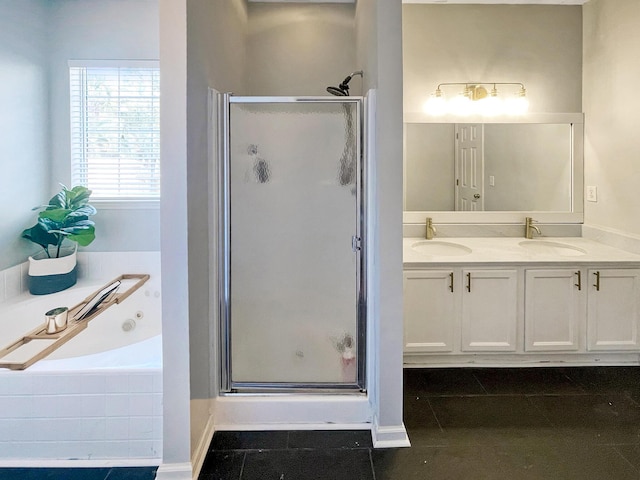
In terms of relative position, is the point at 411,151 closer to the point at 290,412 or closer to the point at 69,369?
the point at 290,412

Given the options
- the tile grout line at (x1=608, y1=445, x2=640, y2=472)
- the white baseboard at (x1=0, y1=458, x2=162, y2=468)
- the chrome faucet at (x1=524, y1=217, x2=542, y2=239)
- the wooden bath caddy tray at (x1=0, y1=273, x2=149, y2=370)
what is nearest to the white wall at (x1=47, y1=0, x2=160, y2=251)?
the wooden bath caddy tray at (x1=0, y1=273, x2=149, y2=370)

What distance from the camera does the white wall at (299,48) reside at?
3.04 metres

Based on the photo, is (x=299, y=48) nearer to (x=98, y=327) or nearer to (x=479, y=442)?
(x=98, y=327)

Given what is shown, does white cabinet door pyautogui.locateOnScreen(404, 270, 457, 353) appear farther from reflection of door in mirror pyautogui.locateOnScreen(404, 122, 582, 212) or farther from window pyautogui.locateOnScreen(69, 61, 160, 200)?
window pyautogui.locateOnScreen(69, 61, 160, 200)

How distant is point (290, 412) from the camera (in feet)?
7.43

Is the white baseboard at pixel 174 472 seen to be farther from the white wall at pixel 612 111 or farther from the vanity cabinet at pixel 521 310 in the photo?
the white wall at pixel 612 111

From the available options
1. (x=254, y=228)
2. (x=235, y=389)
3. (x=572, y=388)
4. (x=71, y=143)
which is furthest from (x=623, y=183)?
(x=71, y=143)

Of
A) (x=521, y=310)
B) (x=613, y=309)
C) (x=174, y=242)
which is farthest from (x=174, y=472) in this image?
(x=613, y=309)

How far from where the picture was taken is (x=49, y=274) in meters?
2.92

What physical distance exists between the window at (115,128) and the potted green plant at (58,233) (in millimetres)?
247

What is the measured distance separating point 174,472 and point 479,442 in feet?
4.59

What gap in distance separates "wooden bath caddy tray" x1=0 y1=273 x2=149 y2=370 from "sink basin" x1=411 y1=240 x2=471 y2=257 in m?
2.02

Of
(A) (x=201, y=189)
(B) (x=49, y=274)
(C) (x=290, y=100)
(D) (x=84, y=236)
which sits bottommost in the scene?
(B) (x=49, y=274)

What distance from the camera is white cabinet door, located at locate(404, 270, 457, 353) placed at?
2793 mm
